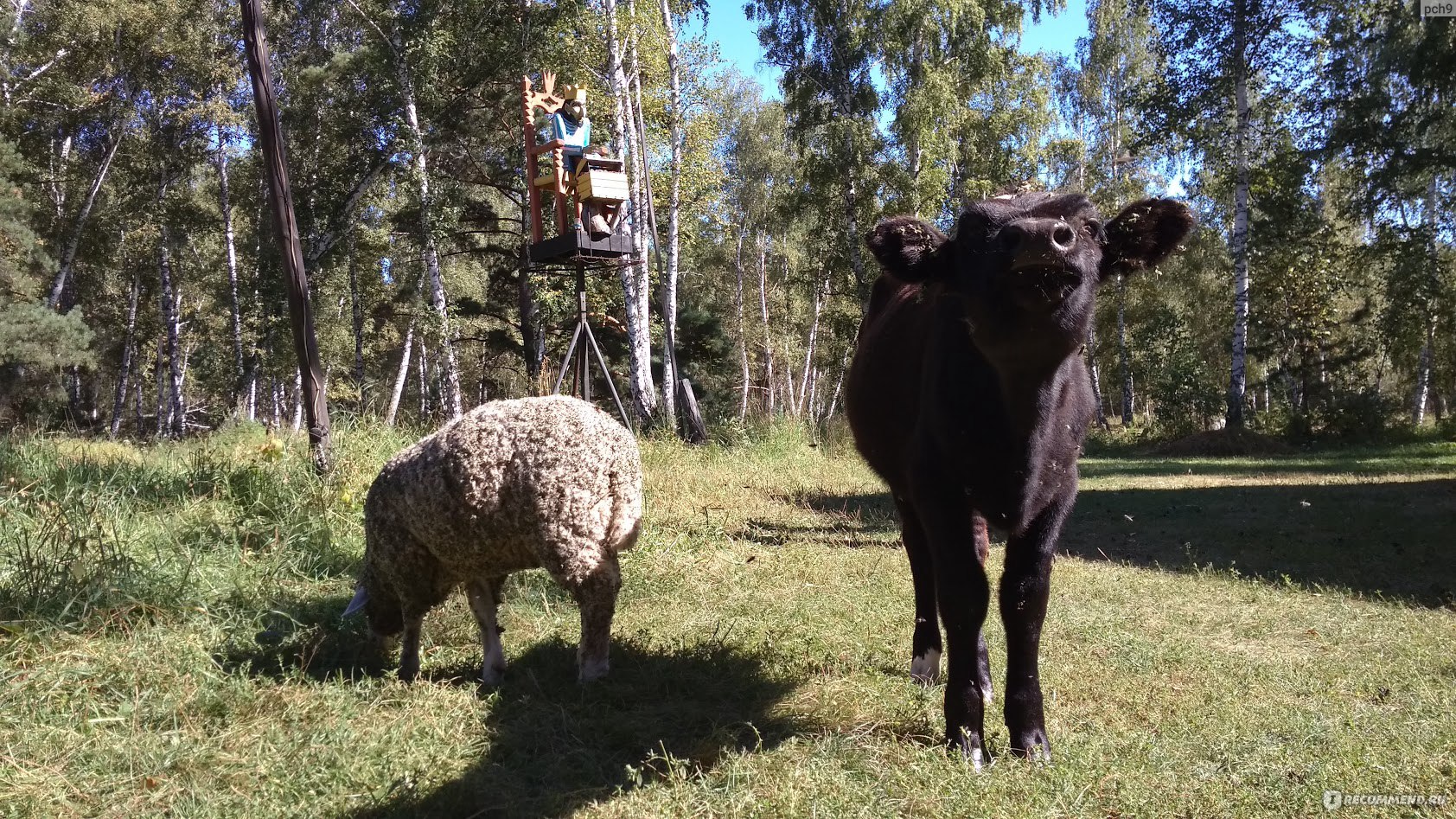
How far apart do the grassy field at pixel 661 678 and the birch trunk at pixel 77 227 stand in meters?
19.8

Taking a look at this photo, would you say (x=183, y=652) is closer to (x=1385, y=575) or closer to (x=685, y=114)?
(x=1385, y=575)

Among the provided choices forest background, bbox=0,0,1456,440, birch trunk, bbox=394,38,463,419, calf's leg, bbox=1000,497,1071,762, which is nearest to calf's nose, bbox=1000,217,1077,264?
calf's leg, bbox=1000,497,1071,762

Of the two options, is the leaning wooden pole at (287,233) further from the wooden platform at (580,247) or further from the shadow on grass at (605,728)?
the shadow on grass at (605,728)

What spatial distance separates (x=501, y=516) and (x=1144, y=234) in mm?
2855

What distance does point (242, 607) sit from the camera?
461cm

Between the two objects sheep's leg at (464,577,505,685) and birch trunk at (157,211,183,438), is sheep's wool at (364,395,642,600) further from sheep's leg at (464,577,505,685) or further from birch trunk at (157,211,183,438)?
birch trunk at (157,211,183,438)

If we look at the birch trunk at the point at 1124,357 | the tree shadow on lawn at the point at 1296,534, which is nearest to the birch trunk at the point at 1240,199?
the tree shadow on lawn at the point at 1296,534

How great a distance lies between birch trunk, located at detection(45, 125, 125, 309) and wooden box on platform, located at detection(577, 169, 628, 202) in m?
21.1

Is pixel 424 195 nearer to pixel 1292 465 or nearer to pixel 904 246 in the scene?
pixel 904 246

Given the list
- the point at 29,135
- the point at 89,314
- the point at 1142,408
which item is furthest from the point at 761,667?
the point at 1142,408

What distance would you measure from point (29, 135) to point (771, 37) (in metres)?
22.2

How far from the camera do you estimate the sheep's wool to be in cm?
367

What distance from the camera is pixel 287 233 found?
646cm

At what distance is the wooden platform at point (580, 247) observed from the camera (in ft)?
27.3
